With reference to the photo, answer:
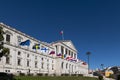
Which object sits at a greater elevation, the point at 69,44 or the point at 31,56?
the point at 69,44

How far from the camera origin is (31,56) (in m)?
79.9

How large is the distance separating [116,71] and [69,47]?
80927mm

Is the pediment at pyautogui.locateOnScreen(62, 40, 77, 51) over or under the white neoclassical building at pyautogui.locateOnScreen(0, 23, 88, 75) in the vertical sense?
over

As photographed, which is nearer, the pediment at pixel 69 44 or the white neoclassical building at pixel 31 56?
the white neoclassical building at pixel 31 56

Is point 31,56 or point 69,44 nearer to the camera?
point 31,56

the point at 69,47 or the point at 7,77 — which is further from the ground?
the point at 69,47

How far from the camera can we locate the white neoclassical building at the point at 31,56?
220ft

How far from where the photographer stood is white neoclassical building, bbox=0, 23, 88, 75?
220ft

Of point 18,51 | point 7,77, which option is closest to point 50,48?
point 18,51

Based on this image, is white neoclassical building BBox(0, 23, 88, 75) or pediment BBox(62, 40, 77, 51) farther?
pediment BBox(62, 40, 77, 51)

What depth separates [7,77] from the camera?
116 ft

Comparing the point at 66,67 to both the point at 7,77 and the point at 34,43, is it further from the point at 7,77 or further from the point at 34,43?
the point at 7,77

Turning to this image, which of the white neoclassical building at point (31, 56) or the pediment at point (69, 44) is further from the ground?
the pediment at point (69, 44)

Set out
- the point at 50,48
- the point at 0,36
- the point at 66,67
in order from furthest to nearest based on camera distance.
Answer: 1. the point at 66,67
2. the point at 50,48
3. the point at 0,36
